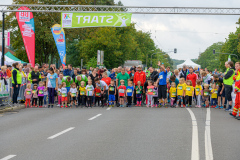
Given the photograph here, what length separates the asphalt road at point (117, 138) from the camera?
7.27 meters

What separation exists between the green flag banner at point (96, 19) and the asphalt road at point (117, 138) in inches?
463

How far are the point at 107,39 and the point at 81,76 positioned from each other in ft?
128

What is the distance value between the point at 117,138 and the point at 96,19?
16.3m

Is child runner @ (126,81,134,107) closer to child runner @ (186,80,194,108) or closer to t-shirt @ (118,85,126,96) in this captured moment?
t-shirt @ (118,85,126,96)

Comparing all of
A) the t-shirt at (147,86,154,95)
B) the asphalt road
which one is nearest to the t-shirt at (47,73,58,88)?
the t-shirt at (147,86,154,95)

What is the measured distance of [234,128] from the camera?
11117 millimetres

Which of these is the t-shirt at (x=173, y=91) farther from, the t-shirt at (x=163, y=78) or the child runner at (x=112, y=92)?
the child runner at (x=112, y=92)

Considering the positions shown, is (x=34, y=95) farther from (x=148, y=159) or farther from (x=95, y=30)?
(x=95, y=30)

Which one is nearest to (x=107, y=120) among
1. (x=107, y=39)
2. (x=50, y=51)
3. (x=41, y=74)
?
(x=41, y=74)

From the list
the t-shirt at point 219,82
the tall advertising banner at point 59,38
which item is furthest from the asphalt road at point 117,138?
the tall advertising banner at point 59,38

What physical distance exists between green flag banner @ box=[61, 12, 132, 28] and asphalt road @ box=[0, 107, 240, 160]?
11768mm

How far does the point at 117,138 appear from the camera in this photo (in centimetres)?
920

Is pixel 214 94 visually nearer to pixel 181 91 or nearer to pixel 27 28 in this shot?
pixel 181 91

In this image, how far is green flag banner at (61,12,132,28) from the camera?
24422 millimetres
